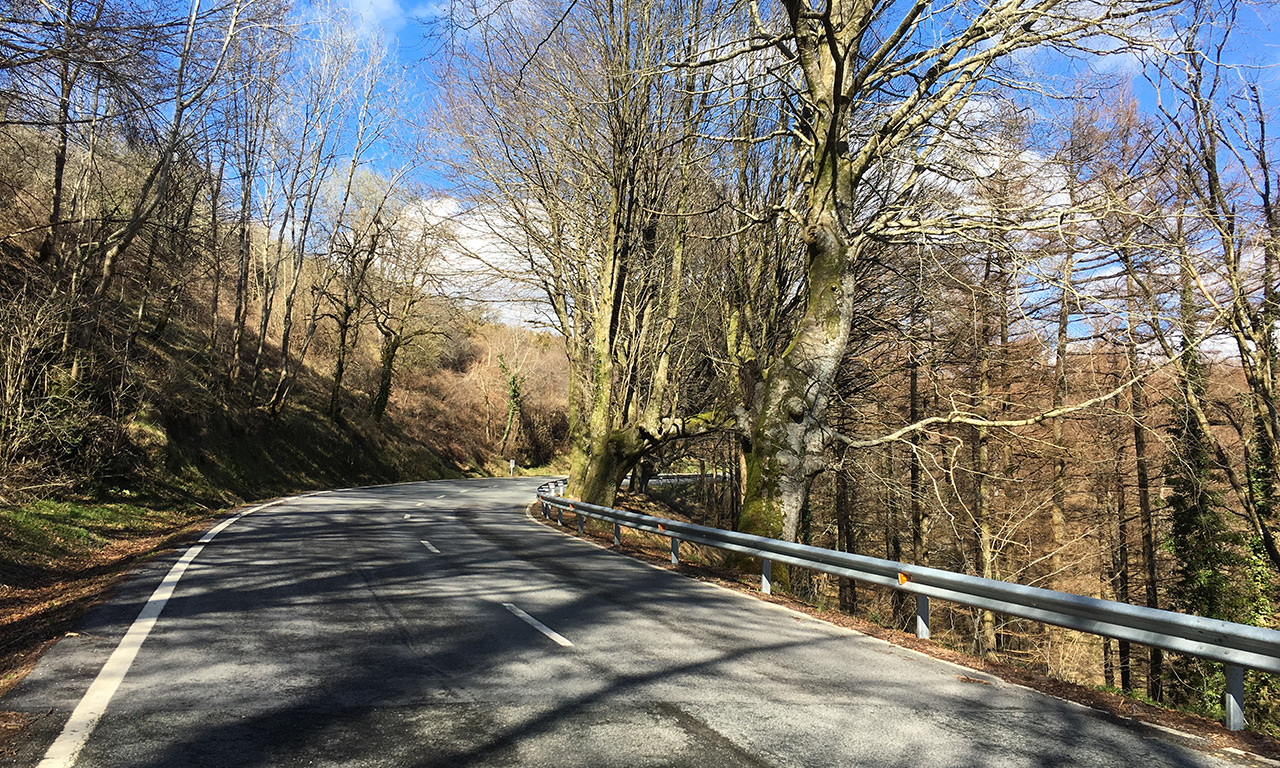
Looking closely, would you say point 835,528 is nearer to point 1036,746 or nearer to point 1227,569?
point 1227,569

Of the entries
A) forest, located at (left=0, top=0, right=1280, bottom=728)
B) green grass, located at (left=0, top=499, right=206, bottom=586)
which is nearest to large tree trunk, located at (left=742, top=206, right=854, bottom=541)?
forest, located at (left=0, top=0, right=1280, bottom=728)

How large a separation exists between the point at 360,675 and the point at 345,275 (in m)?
34.1

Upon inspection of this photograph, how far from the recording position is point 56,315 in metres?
13.0

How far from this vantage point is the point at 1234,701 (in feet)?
15.5

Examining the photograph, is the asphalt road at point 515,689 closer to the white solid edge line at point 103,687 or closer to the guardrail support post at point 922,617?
the white solid edge line at point 103,687

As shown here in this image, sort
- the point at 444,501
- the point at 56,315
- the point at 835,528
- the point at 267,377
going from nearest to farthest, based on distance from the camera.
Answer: the point at 56,315
the point at 444,501
the point at 835,528
the point at 267,377

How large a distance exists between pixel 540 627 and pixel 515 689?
1820 mm

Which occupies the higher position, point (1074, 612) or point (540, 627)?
point (1074, 612)

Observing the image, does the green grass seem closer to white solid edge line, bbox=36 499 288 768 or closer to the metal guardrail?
white solid edge line, bbox=36 499 288 768

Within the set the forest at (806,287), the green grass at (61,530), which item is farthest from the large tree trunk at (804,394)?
the green grass at (61,530)

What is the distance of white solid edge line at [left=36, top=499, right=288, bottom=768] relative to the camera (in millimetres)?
3629

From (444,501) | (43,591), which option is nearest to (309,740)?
(43,591)

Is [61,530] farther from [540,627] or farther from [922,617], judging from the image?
[922,617]

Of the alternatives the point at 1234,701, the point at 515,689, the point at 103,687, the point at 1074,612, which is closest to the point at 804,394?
the point at 1074,612
